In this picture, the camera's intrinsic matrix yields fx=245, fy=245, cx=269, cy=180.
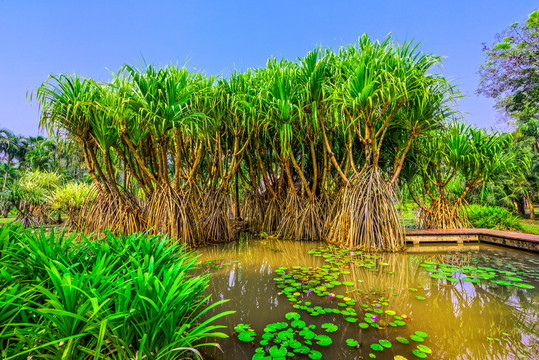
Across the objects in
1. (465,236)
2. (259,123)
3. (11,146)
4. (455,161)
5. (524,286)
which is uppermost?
(11,146)

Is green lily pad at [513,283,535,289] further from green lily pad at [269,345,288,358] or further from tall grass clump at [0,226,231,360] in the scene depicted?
tall grass clump at [0,226,231,360]

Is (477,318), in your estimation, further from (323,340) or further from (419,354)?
(323,340)

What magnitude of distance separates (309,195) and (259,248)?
174 cm

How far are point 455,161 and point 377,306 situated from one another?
5057 millimetres

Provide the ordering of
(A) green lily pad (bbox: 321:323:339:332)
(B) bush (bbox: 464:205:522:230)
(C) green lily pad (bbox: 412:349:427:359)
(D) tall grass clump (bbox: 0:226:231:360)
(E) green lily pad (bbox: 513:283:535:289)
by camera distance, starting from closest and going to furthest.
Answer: (D) tall grass clump (bbox: 0:226:231:360) < (C) green lily pad (bbox: 412:349:427:359) < (A) green lily pad (bbox: 321:323:339:332) < (E) green lily pad (bbox: 513:283:535:289) < (B) bush (bbox: 464:205:522:230)

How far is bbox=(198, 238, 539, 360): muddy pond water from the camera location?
152cm

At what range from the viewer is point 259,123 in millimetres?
5316

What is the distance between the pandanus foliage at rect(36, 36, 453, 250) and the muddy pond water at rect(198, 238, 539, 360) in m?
1.20

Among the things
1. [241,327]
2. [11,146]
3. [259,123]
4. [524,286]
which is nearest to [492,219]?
[524,286]

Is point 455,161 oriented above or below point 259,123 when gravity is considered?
below

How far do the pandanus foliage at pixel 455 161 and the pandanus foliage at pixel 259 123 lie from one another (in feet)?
3.24

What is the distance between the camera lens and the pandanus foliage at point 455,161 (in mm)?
5457

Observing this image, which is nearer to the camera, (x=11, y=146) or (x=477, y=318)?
(x=477, y=318)

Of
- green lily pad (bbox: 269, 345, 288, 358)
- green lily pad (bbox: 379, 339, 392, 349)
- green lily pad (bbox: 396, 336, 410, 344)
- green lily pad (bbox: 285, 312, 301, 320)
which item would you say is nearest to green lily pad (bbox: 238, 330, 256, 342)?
green lily pad (bbox: 269, 345, 288, 358)
